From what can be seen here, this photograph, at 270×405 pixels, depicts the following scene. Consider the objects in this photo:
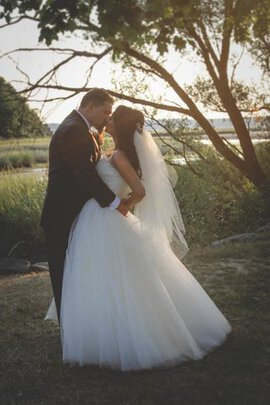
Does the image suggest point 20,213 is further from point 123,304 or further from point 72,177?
point 123,304

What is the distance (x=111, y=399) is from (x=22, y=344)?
171 cm

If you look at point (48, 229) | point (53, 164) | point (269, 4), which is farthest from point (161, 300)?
point (269, 4)

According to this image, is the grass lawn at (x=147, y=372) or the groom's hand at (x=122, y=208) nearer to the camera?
the grass lawn at (x=147, y=372)

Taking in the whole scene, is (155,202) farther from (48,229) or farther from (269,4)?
(269,4)

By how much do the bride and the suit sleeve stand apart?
149mm

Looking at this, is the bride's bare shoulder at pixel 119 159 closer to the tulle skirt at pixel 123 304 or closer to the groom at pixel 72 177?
the groom at pixel 72 177

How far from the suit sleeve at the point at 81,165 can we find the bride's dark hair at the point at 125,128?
323mm

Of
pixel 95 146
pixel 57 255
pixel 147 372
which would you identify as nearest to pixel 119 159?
pixel 95 146

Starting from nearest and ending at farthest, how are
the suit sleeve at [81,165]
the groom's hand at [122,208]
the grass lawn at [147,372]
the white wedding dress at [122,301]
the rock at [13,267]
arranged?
the grass lawn at [147,372] < the white wedding dress at [122,301] < the suit sleeve at [81,165] < the groom's hand at [122,208] < the rock at [13,267]

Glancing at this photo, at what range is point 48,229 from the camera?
4.64m

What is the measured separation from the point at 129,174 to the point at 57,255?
3.37ft

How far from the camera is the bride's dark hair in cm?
455

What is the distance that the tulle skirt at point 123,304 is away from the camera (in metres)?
4.12

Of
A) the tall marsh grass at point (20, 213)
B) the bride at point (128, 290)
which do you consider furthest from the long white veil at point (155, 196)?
the tall marsh grass at point (20, 213)
